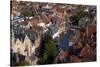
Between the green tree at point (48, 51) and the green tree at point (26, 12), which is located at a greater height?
the green tree at point (26, 12)

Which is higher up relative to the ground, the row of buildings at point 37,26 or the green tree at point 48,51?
the row of buildings at point 37,26

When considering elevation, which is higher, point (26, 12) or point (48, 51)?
point (26, 12)

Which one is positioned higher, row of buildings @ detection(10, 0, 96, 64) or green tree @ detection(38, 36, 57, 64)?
row of buildings @ detection(10, 0, 96, 64)

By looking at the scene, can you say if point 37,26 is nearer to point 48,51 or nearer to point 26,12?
point 26,12

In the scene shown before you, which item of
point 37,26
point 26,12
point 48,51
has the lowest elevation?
point 48,51

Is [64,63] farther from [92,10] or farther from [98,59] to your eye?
[92,10]

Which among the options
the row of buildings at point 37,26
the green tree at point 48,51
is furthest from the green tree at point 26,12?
the green tree at point 48,51

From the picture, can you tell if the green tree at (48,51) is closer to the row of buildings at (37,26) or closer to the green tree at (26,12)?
the row of buildings at (37,26)

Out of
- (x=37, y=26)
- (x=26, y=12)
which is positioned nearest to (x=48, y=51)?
(x=37, y=26)

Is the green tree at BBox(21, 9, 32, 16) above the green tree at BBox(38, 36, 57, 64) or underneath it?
above

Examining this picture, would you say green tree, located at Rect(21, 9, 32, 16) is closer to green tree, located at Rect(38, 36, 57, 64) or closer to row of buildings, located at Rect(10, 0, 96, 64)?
row of buildings, located at Rect(10, 0, 96, 64)

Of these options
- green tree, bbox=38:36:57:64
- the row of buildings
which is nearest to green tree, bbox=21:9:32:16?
the row of buildings

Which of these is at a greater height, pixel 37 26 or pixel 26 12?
pixel 26 12
